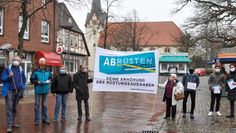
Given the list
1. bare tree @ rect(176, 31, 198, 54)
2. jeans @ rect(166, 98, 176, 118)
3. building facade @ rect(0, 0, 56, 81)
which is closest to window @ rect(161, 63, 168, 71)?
bare tree @ rect(176, 31, 198, 54)

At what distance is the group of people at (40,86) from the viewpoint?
10000 mm

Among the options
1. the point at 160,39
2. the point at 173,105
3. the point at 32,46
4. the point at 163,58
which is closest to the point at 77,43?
the point at 32,46

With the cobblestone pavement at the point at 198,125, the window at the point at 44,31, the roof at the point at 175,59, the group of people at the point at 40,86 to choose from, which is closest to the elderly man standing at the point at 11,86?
the group of people at the point at 40,86

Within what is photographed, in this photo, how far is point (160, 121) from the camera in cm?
1189

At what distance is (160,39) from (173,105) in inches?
3878

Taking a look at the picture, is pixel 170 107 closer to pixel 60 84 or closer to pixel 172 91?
pixel 172 91

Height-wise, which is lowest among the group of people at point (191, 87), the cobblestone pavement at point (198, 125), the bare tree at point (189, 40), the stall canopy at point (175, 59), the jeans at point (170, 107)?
the cobblestone pavement at point (198, 125)

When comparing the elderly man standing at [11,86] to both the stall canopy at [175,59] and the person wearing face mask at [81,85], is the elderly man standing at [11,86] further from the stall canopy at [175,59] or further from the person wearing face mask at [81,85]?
the stall canopy at [175,59]

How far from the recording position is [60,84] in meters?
11.5

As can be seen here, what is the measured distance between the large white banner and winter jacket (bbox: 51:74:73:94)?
85cm

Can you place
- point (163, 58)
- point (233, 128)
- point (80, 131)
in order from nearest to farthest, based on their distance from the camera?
point (80, 131)
point (233, 128)
point (163, 58)

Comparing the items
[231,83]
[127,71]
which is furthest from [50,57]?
[127,71]

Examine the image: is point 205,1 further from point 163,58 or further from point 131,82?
point 163,58

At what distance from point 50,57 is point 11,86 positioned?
81.2ft
